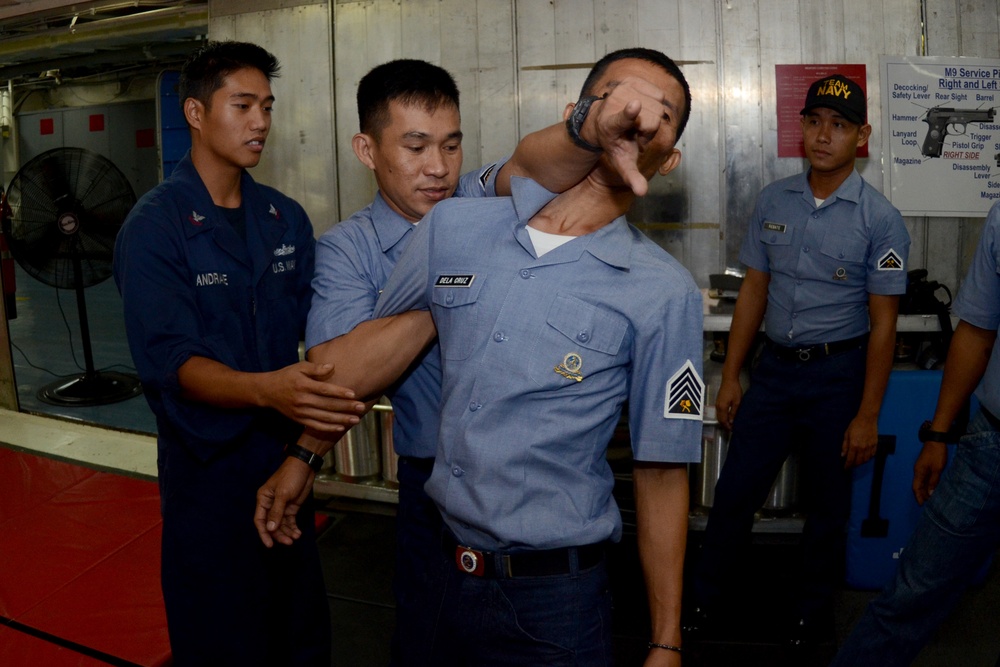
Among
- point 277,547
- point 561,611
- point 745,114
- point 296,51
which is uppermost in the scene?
point 296,51

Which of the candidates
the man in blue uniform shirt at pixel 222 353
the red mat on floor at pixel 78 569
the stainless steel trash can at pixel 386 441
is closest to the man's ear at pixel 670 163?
the man in blue uniform shirt at pixel 222 353

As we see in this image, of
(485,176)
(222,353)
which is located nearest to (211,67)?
(222,353)

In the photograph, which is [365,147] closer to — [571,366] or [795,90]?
[571,366]

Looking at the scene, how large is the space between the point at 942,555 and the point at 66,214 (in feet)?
17.5

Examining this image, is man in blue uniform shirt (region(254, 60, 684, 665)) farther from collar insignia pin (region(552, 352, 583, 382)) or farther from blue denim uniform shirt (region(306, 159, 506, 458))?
collar insignia pin (region(552, 352, 583, 382))

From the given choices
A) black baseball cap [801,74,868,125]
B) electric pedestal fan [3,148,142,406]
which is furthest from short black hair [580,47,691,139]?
electric pedestal fan [3,148,142,406]

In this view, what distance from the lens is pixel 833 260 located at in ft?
9.91

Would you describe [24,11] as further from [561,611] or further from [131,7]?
[561,611]

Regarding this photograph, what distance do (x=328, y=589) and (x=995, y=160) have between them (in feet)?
13.1

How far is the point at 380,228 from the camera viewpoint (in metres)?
1.84

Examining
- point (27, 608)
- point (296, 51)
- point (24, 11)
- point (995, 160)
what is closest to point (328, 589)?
point (27, 608)

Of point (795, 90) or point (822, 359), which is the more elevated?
point (795, 90)

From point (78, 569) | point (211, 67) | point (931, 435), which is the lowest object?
point (78, 569)

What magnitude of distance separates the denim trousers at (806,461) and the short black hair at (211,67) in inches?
89.0
